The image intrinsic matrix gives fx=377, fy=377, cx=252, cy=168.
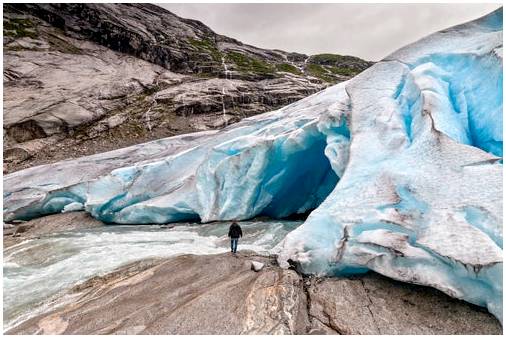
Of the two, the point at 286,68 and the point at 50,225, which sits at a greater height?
the point at 286,68

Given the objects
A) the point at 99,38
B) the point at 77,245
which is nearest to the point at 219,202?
the point at 77,245

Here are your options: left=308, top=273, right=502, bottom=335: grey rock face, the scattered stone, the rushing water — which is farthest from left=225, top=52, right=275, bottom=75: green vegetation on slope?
left=308, top=273, right=502, bottom=335: grey rock face

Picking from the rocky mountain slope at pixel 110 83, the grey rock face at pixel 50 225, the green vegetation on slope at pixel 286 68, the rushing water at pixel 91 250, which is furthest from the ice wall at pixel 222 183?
the green vegetation on slope at pixel 286 68

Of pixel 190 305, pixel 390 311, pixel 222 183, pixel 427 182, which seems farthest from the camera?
pixel 222 183

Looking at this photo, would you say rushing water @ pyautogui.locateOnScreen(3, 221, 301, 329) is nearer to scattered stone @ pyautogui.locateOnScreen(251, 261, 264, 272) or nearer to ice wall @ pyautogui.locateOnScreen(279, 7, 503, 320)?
scattered stone @ pyautogui.locateOnScreen(251, 261, 264, 272)

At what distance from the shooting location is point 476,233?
18.0 ft

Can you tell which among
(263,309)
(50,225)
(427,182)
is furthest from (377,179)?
(50,225)

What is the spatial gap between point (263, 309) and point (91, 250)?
24.9 feet

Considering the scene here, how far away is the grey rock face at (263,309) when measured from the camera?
5125 mm

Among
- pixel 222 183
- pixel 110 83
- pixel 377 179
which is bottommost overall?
pixel 222 183

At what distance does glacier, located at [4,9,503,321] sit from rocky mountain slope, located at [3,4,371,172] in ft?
61.2

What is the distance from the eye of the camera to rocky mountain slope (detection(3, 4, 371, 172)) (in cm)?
3638

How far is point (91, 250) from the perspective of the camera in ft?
36.9

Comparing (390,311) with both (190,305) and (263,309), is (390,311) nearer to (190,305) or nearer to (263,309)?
(263,309)
